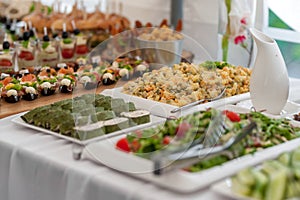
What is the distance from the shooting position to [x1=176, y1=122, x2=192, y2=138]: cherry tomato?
4.77 feet

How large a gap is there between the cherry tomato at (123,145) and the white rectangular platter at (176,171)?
0.05 feet

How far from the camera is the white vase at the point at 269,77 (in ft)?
6.15

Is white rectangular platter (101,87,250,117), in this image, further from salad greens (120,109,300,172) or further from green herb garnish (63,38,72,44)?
green herb garnish (63,38,72,44)

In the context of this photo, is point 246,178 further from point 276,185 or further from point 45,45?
point 45,45

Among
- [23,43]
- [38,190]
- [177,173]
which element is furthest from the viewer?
[23,43]

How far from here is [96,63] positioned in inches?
77.1

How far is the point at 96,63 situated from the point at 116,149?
21.3 inches

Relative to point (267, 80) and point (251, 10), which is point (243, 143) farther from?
point (251, 10)

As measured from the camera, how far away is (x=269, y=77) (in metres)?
1.89

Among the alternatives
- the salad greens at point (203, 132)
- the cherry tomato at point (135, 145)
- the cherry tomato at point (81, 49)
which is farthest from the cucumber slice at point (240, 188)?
the cherry tomato at point (81, 49)

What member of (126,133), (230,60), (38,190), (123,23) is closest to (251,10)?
(230,60)

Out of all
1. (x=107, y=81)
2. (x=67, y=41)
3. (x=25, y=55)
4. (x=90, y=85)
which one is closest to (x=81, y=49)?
(x=67, y=41)

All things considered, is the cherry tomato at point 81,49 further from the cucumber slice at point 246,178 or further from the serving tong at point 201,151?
the cucumber slice at point 246,178

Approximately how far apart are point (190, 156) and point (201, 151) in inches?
Answer: 1.5
